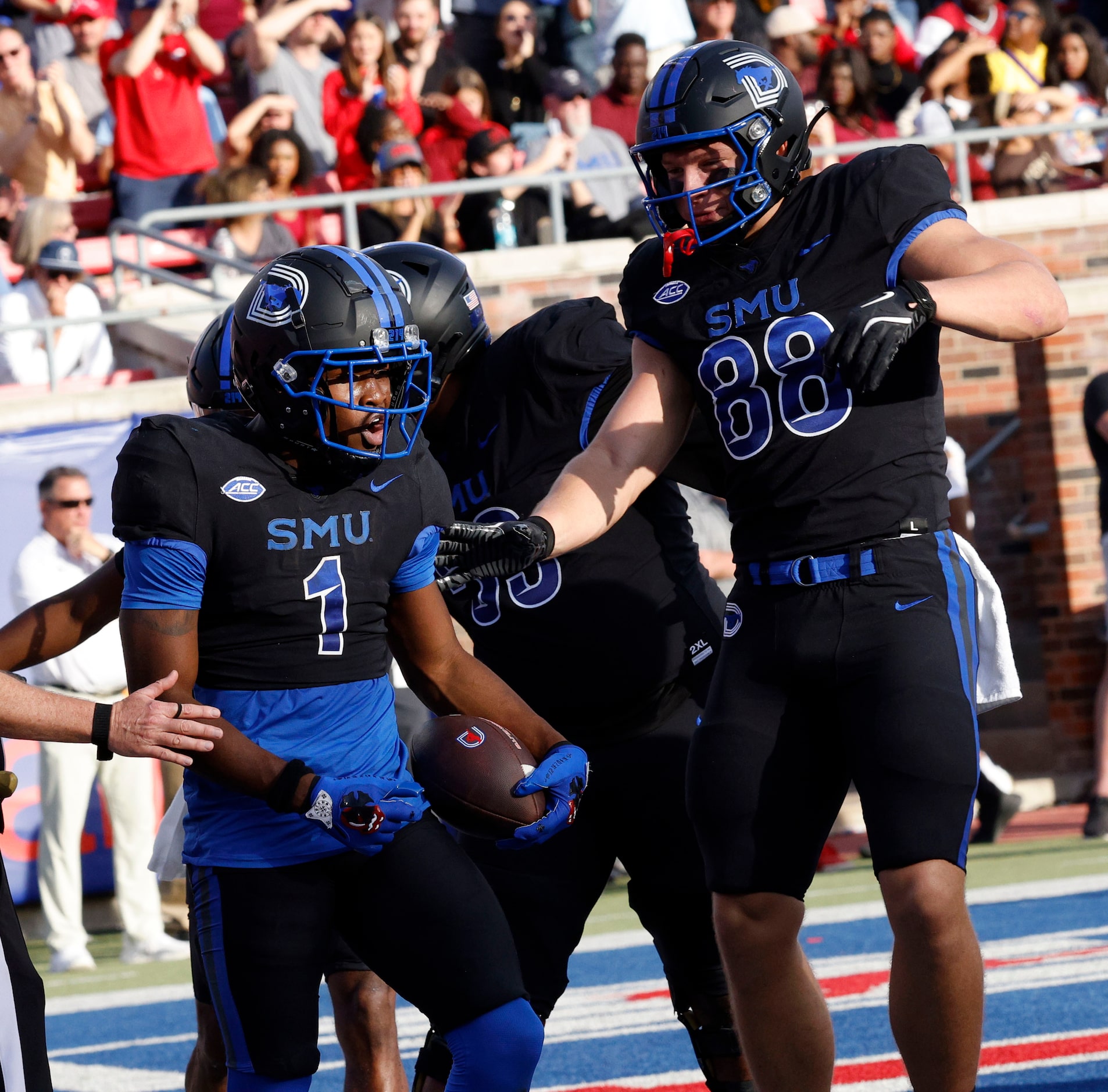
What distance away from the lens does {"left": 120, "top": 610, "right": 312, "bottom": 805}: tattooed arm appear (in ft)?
10.0

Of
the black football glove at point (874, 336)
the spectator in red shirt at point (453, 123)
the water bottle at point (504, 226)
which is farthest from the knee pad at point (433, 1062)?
the spectator in red shirt at point (453, 123)

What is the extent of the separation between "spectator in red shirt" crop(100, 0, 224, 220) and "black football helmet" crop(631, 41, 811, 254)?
25.0 feet

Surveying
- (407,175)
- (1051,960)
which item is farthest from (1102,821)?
(407,175)

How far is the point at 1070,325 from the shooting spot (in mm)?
10812

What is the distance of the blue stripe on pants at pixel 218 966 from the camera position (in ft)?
10.1

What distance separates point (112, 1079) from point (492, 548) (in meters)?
2.68

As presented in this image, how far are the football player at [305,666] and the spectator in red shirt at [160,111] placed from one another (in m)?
7.77

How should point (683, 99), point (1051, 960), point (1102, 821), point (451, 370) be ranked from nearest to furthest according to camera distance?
point (683, 99), point (451, 370), point (1051, 960), point (1102, 821)

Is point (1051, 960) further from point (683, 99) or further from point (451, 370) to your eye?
point (683, 99)

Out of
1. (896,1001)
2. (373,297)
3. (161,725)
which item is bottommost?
(896,1001)

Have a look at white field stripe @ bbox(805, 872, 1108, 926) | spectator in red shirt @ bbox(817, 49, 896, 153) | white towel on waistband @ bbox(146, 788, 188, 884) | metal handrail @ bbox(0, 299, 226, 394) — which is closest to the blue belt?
white towel on waistband @ bbox(146, 788, 188, 884)

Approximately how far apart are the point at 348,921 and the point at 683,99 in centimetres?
165

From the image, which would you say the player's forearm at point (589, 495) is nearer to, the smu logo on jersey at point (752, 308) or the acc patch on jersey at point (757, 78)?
the smu logo on jersey at point (752, 308)

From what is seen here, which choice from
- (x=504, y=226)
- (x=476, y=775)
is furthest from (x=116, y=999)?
(x=504, y=226)
